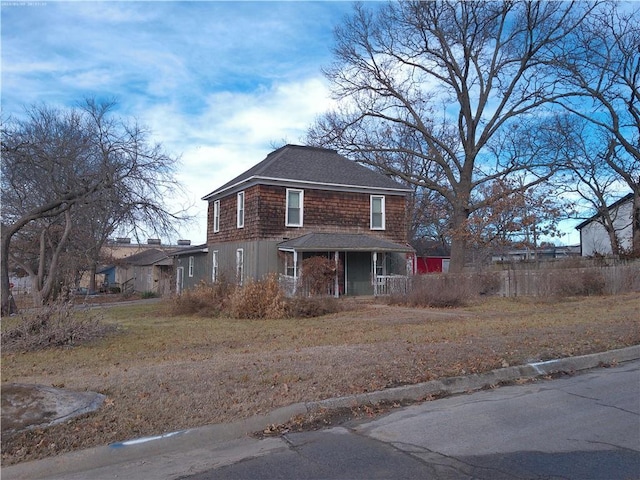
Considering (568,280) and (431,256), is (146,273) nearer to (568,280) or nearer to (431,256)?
(431,256)

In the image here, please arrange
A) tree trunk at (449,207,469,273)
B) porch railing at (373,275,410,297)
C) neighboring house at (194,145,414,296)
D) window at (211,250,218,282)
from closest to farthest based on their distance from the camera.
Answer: porch railing at (373,275,410,297) → neighboring house at (194,145,414,296) → window at (211,250,218,282) → tree trunk at (449,207,469,273)

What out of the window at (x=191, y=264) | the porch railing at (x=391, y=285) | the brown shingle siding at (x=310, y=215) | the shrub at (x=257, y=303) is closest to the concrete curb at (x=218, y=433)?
the shrub at (x=257, y=303)

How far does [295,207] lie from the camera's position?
84.9 feet

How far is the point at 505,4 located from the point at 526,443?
30.5m

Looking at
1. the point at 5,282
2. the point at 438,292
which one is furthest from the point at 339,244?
the point at 5,282

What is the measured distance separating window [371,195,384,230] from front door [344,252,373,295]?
184 cm

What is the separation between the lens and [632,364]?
9.27 meters

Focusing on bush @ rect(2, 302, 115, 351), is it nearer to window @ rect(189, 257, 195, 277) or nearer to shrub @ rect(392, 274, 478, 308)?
shrub @ rect(392, 274, 478, 308)

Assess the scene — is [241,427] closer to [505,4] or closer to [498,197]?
[498,197]

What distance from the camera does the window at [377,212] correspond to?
91.7ft

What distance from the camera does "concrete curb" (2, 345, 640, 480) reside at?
4797 mm

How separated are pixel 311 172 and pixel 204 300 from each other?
10.7m

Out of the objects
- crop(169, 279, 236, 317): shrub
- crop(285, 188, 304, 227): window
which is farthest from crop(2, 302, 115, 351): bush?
crop(285, 188, 304, 227): window

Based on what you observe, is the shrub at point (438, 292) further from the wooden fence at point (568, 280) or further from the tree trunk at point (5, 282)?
the tree trunk at point (5, 282)
